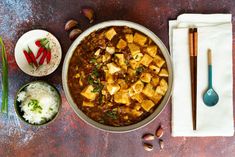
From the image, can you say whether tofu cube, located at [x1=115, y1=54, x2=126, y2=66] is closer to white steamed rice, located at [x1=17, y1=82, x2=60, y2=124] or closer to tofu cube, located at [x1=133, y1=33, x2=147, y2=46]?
tofu cube, located at [x1=133, y1=33, x2=147, y2=46]

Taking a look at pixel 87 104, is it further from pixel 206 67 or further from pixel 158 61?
pixel 206 67

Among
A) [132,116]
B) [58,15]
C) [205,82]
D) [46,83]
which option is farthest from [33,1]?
[205,82]

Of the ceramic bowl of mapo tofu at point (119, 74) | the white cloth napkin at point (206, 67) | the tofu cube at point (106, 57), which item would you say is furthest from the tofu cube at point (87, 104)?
the white cloth napkin at point (206, 67)

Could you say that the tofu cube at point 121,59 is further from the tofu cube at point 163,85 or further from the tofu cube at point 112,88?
the tofu cube at point 163,85

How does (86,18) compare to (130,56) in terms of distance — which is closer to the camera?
(130,56)

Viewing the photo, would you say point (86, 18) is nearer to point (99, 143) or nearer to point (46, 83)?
point (46, 83)
